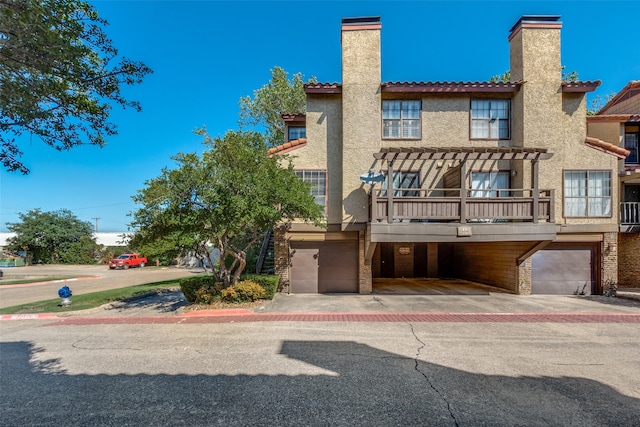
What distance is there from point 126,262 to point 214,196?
2996 cm

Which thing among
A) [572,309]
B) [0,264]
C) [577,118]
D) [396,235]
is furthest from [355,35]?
[0,264]

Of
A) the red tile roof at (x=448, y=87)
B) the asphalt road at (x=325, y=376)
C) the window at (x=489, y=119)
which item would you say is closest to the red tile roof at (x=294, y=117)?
the red tile roof at (x=448, y=87)

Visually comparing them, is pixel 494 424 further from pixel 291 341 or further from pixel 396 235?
pixel 396 235

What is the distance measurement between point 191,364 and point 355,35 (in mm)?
13681

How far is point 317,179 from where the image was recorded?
1414 centimetres

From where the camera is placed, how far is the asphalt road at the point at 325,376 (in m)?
4.46

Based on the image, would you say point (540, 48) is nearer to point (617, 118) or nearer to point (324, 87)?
point (617, 118)

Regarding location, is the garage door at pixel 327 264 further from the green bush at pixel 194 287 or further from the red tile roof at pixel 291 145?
the red tile roof at pixel 291 145

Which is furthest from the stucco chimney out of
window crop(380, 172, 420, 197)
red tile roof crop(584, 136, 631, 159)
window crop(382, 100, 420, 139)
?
red tile roof crop(584, 136, 631, 159)

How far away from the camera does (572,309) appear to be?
1121cm

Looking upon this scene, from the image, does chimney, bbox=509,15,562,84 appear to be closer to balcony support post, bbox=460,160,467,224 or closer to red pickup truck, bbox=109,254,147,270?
balcony support post, bbox=460,160,467,224

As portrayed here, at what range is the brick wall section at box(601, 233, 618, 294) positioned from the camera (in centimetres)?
1359

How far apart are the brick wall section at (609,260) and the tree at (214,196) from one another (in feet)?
43.1

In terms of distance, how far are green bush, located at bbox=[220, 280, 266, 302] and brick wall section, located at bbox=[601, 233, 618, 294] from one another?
47.2ft
